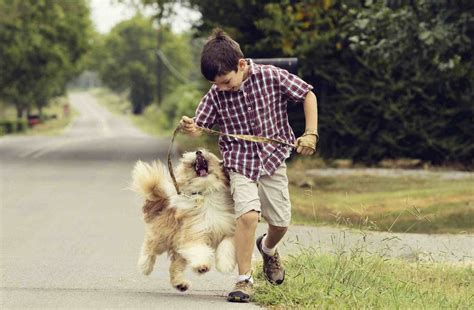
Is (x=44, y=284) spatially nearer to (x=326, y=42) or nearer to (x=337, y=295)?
(x=337, y=295)

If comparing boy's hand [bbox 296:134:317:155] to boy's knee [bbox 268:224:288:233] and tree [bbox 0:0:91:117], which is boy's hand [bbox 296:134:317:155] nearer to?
boy's knee [bbox 268:224:288:233]

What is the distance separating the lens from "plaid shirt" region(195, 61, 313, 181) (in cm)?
661

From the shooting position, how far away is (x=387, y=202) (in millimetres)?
15422

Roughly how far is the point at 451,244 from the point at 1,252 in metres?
4.49

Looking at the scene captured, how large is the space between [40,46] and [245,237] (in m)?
52.2

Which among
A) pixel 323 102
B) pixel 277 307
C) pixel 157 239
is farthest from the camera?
pixel 323 102

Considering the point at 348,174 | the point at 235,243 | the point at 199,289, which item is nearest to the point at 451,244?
the point at 199,289

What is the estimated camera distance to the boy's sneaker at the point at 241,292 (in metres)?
6.61

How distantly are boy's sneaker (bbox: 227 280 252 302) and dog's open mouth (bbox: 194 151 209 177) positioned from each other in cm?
74

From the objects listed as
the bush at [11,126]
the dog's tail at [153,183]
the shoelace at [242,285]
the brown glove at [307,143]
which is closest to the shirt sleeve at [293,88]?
the brown glove at [307,143]

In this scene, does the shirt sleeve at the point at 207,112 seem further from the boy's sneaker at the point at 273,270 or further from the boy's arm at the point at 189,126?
the boy's sneaker at the point at 273,270

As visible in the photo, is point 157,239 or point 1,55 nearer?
point 157,239

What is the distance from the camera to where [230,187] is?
669 centimetres

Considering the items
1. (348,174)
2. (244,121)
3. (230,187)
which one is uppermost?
(244,121)
